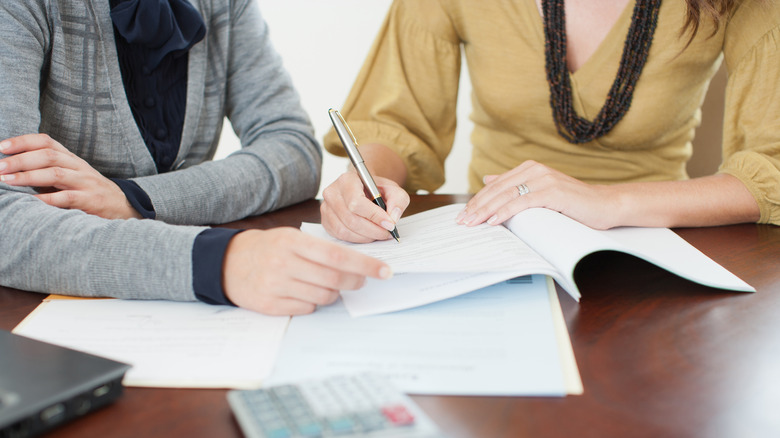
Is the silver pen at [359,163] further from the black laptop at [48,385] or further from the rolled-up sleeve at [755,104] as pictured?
the rolled-up sleeve at [755,104]

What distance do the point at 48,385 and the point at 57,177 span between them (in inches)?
18.1

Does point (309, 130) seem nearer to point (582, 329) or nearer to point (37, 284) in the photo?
point (37, 284)

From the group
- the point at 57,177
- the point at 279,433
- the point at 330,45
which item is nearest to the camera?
the point at 279,433

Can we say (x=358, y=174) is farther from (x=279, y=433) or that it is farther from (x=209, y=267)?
(x=279, y=433)

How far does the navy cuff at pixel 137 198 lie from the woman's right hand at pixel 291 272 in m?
0.33

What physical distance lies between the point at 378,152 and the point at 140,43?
47 cm

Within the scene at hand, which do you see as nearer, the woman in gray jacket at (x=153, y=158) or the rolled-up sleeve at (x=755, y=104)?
the woman in gray jacket at (x=153, y=158)

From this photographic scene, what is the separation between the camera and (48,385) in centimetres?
44

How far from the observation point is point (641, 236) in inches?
33.8

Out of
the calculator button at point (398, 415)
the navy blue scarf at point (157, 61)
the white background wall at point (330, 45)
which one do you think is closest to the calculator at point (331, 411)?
the calculator button at point (398, 415)

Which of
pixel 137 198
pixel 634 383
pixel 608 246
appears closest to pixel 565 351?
pixel 634 383

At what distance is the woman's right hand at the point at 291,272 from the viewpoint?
599 millimetres

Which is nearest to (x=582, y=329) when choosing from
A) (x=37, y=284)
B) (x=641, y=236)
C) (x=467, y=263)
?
(x=467, y=263)

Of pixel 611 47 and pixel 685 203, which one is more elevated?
pixel 611 47
